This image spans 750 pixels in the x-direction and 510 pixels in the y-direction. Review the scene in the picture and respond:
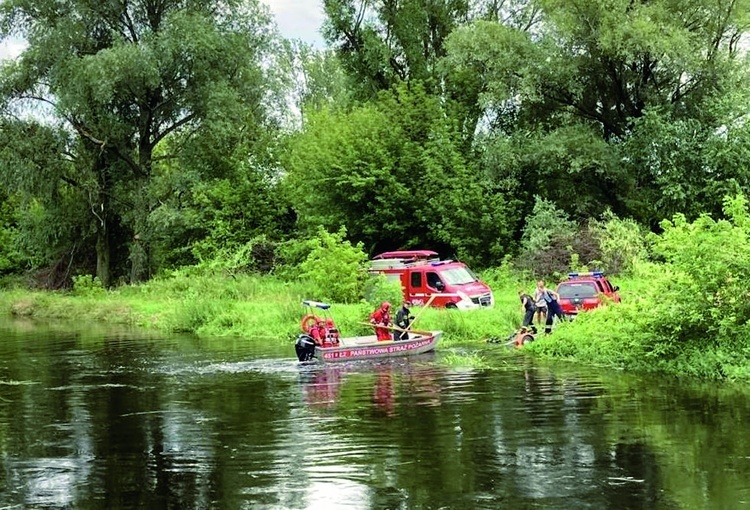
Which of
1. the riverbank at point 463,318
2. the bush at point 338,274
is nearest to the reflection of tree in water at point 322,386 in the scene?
the riverbank at point 463,318

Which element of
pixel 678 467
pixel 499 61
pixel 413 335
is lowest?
pixel 678 467

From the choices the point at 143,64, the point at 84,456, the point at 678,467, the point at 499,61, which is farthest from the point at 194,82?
the point at 678,467

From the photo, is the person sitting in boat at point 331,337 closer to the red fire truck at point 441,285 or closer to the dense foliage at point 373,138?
the dense foliage at point 373,138

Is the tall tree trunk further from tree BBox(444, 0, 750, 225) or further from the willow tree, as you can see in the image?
tree BBox(444, 0, 750, 225)

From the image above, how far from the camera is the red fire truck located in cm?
2972

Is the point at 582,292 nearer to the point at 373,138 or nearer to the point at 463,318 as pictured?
the point at 463,318

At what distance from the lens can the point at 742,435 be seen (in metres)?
12.2

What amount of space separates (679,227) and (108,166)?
37.4 m

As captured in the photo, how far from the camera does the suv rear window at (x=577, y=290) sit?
25.8m

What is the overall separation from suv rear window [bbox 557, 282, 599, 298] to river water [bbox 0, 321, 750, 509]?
19.1ft

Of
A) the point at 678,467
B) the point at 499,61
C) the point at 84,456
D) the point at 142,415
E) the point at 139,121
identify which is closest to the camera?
the point at 678,467

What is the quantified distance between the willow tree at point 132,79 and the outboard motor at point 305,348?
2504 cm

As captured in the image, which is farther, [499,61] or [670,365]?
[499,61]

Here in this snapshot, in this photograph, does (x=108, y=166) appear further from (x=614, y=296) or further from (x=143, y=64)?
(x=614, y=296)
